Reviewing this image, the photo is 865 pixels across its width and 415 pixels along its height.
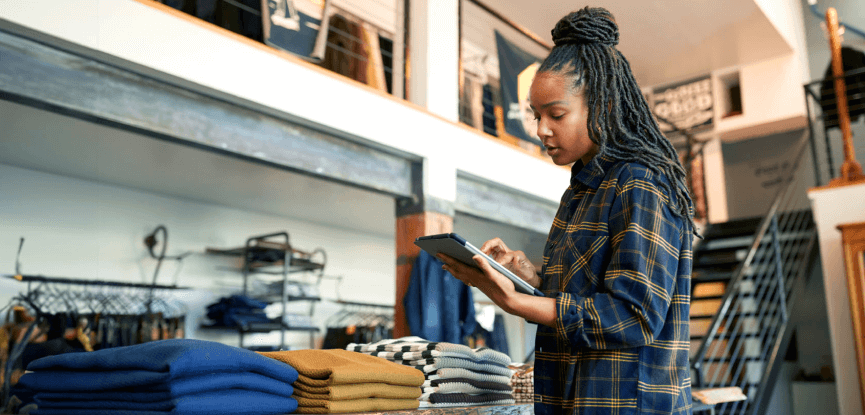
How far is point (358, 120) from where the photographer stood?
12.7ft

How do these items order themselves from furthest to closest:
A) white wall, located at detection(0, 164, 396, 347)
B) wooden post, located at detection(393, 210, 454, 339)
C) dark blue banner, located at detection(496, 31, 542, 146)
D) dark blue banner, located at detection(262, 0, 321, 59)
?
dark blue banner, located at detection(496, 31, 542, 146) < white wall, located at detection(0, 164, 396, 347) < wooden post, located at detection(393, 210, 454, 339) < dark blue banner, located at detection(262, 0, 321, 59)

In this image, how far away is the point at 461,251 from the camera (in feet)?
3.32

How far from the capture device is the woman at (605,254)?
95cm

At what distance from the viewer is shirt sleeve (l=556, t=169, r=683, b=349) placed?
37.0 inches

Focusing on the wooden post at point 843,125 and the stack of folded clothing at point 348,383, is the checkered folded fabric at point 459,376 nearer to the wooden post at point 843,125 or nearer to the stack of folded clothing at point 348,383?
the stack of folded clothing at point 348,383

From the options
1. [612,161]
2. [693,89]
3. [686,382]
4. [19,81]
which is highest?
[693,89]

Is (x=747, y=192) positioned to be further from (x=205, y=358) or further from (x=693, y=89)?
(x=205, y=358)

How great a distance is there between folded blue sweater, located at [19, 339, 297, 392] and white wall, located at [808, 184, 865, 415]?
5.26 m

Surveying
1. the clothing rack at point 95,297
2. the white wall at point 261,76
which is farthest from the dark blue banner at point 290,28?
the clothing rack at point 95,297

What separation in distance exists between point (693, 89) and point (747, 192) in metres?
1.58

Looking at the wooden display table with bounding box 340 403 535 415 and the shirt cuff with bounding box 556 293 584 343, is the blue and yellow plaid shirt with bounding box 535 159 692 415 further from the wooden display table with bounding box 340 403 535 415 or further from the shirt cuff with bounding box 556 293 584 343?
the wooden display table with bounding box 340 403 535 415

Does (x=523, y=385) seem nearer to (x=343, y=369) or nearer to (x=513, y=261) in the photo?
(x=513, y=261)

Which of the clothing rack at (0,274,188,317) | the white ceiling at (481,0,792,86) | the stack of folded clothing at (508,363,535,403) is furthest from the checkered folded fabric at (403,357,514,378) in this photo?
the white ceiling at (481,0,792,86)

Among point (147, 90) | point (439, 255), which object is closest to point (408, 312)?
point (147, 90)
